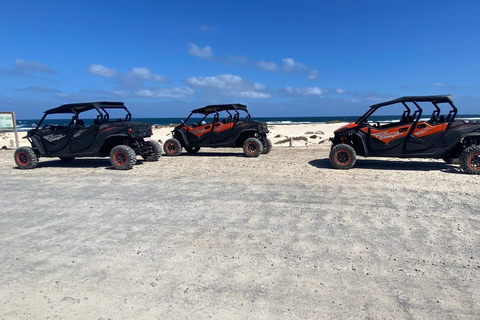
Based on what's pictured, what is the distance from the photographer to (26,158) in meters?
9.51

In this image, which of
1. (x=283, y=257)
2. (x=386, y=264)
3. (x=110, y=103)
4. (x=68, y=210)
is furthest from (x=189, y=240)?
(x=110, y=103)

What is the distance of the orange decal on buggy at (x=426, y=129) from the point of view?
8023mm

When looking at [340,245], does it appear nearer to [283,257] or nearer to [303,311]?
[283,257]

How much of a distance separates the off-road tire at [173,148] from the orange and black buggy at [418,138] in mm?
6069

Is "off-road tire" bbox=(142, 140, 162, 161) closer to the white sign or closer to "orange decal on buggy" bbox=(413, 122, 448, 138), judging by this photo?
"orange decal on buggy" bbox=(413, 122, 448, 138)

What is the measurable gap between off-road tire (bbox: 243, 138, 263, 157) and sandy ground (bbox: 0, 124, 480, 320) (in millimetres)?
4476

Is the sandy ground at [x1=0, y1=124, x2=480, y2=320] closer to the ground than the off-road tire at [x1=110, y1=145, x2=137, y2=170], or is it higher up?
closer to the ground

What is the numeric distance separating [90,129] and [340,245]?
8.14 meters

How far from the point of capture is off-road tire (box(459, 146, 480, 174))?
24.4 feet

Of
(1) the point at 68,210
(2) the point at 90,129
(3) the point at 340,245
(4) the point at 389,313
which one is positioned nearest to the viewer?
(4) the point at 389,313

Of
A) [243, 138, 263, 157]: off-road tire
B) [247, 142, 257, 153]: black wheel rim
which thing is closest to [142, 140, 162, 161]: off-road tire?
[243, 138, 263, 157]: off-road tire

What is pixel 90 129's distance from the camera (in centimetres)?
936

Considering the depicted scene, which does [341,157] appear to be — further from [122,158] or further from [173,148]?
[173,148]

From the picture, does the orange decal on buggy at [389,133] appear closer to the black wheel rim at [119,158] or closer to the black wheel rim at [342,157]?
the black wheel rim at [342,157]
